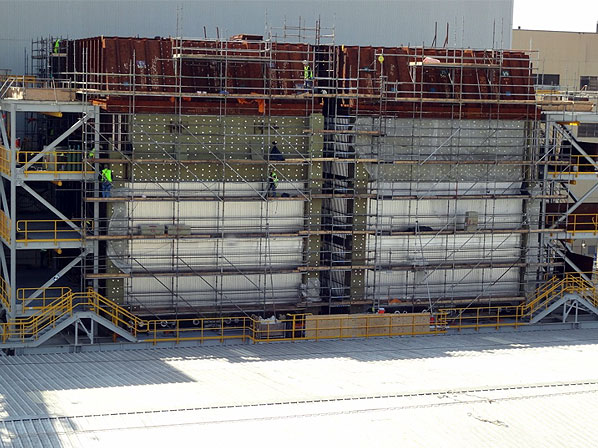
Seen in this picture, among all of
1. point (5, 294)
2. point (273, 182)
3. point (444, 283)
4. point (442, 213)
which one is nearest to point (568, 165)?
point (442, 213)

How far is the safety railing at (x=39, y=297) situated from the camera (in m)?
36.6

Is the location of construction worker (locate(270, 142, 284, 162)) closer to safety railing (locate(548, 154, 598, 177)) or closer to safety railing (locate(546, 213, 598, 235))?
safety railing (locate(548, 154, 598, 177))

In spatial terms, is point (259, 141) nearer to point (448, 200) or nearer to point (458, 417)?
point (448, 200)

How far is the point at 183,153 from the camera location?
3844 cm

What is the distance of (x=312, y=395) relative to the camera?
3167cm

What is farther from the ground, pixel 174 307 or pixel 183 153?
pixel 183 153

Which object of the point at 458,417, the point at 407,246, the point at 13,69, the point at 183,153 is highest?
the point at 13,69

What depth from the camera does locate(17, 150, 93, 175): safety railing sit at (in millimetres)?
36625

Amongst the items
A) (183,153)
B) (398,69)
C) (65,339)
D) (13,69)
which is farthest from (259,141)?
(13,69)

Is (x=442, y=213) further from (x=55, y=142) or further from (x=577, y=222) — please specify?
(x=55, y=142)

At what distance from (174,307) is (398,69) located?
11.7 metres

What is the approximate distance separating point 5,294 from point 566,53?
36805 millimetres

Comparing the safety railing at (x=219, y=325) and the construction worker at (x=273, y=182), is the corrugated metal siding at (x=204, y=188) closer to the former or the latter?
the construction worker at (x=273, y=182)

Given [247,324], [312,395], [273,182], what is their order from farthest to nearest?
1. [247,324]
2. [273,182]
3. [312,395]
